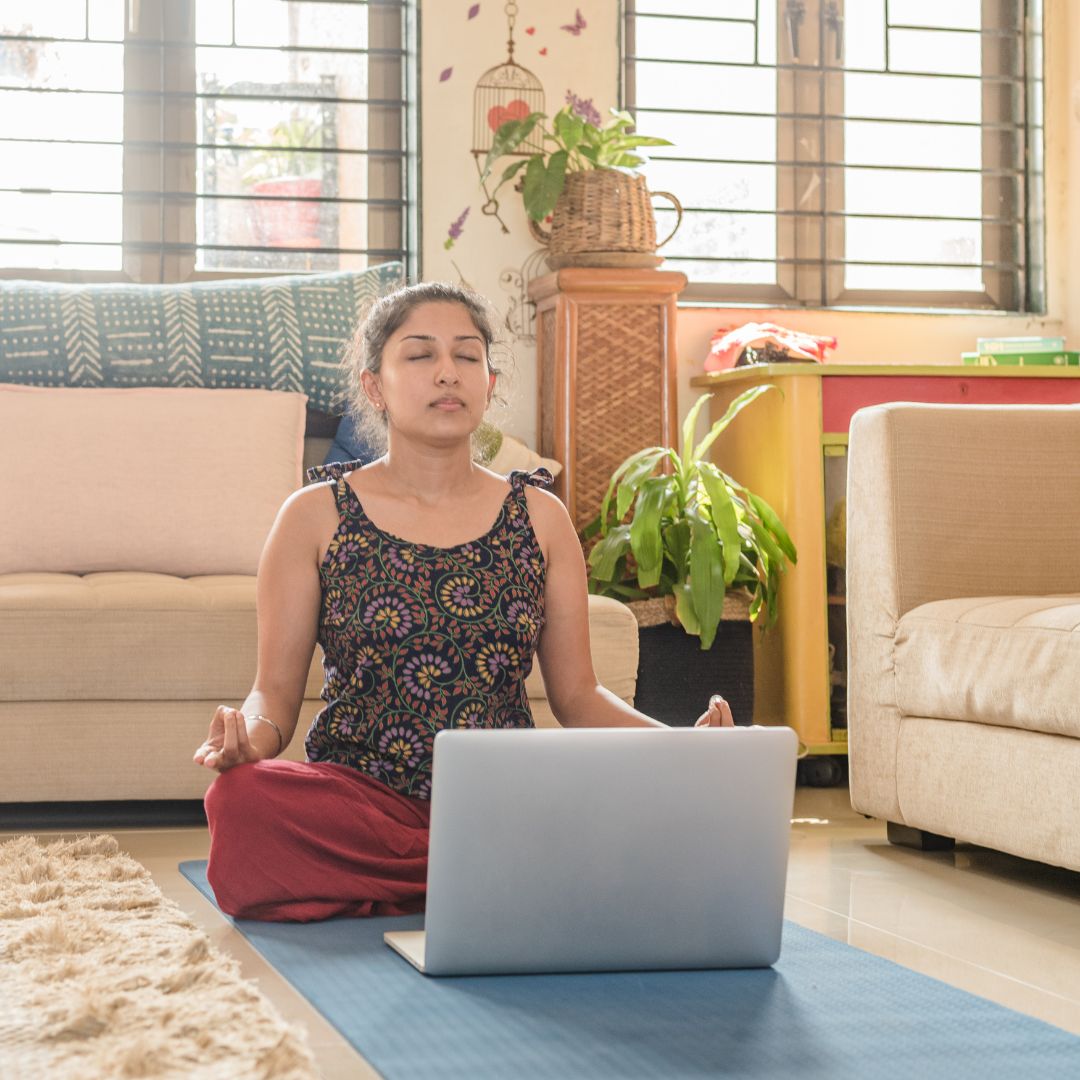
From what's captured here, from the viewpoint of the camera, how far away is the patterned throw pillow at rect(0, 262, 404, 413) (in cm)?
332

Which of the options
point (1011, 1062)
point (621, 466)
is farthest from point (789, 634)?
point (1011, 1062)

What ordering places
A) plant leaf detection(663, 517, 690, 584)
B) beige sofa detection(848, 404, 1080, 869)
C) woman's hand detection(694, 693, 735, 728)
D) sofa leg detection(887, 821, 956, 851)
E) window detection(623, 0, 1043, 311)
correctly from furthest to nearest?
window detection(623, 0, 1043, 311)
plant leaf detection(663, 517, 690, 584)
sofa leg detection(887, 821, 956, 851)
beige sofa detection(848, 404, 1080, 869)
woman's hand detection(694, 693, 735, 728)

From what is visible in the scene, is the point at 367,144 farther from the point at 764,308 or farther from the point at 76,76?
the point at 764,308

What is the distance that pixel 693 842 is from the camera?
1646mm

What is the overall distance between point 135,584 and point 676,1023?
64.0 inches

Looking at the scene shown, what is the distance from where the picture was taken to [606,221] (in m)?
3.73

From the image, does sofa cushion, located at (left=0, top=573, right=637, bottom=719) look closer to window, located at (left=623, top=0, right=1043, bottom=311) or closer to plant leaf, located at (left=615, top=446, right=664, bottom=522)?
plant leaf, located at (left=615, top=446, right=664, bottom=522)

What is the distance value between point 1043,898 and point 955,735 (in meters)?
0.28

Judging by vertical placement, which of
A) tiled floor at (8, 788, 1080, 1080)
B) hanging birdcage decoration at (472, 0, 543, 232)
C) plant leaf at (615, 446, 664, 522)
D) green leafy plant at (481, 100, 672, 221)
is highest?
hanging birdcage decoration at (472, 0, 543, 232)

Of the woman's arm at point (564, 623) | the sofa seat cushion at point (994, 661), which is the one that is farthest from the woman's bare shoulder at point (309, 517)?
the sofa seat cushion at point (994, 661)

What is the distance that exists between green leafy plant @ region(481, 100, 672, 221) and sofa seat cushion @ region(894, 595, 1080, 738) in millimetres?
1575

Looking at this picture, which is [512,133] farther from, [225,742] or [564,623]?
[225,742]

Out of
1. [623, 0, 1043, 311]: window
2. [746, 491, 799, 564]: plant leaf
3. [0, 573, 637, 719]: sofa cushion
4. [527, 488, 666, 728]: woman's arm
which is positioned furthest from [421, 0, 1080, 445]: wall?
[527, 488, 666, 728]: woman's arm

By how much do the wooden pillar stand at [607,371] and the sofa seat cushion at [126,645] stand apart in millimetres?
1111
